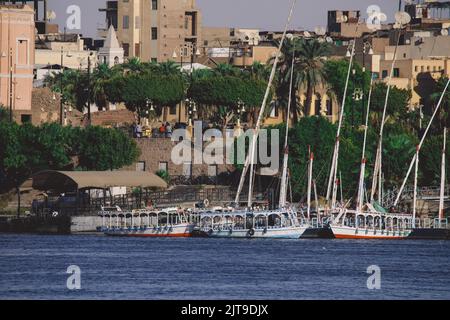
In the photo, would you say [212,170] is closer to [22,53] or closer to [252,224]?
[252,224]

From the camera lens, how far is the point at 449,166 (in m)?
150

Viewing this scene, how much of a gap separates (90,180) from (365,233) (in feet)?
53.0

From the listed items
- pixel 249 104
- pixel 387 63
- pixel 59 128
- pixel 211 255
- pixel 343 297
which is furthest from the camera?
pixel 387 63

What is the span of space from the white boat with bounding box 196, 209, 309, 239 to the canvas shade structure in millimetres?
6847

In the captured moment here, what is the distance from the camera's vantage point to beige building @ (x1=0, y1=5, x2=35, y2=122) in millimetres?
165125

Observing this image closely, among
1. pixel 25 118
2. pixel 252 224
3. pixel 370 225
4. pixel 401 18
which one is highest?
pixel 401 18

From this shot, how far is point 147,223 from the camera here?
132m

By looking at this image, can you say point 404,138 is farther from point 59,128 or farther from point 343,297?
point 343,297

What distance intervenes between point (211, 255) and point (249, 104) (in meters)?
54.3

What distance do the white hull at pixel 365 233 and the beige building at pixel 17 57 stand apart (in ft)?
126

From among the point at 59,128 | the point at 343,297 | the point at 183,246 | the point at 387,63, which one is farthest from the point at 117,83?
the point at 343,297
